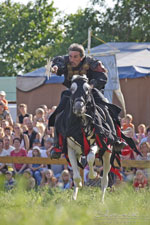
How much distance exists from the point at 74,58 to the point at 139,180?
2393mm

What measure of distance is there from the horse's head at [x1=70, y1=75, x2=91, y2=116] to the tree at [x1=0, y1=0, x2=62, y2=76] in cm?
2932

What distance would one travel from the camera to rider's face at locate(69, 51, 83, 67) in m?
7.39

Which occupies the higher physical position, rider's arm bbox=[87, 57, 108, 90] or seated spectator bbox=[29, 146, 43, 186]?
rider's arm bbox=[87, 57, 108, 90]

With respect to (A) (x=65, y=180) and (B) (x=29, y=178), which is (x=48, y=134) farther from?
(B) (x=29, y=178)

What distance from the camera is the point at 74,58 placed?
291 inches

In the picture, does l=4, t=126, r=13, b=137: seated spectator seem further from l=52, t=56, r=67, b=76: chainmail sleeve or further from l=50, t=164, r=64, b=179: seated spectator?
l=52, t=56, r=67, b=76: chainmail sleeve

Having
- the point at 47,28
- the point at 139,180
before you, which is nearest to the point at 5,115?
Answer: the point at 139,180

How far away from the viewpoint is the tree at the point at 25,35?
1486 inches

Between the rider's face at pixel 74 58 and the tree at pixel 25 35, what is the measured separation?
28765 millimetres

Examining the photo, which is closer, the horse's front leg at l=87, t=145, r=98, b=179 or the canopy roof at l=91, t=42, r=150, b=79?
the horse's front leg at l=87, t=145, r=98, b=179

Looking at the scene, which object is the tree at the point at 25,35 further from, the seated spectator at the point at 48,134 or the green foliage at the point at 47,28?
the seated spectator at the point at 48,134

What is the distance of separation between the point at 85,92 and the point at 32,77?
1138 centimetres

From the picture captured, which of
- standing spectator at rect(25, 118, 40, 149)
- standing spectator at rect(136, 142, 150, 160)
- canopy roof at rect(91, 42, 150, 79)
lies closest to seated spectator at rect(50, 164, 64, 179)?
standing spectator at rect(25, 118, 40, 149)

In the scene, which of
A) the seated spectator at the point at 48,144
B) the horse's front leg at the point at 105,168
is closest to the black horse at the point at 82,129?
the horse's front leg at the point at 105,168
